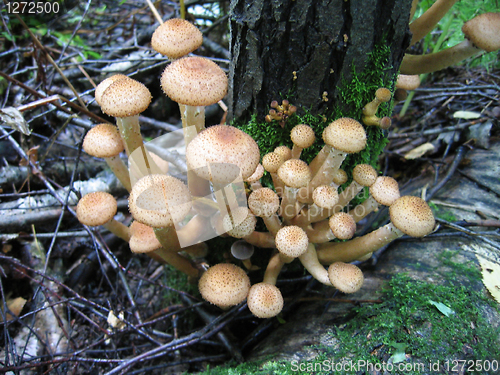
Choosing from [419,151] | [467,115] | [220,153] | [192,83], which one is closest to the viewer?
[220,153]

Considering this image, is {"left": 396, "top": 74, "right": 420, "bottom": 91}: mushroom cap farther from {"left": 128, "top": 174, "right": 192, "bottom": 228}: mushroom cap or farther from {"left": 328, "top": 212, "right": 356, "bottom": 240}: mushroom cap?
{"left": 128, "top": 174, "right": 192, "bottom": 228}: mushroom cap

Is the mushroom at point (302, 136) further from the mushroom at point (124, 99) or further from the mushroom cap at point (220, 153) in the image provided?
the mushroom at point (124, 99)

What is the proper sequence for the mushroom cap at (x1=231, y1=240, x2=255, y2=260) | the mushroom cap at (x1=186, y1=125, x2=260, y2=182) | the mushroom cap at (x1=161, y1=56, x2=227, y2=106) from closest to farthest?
the mushroom cap at (x1=186, y1=125, x2=260, y2=182) → the mushroom cap at (x1=161, y1=56, x2=227, y2=106) → the mushroom cap at (x1=231, y1=240, x2=255, y2=260)

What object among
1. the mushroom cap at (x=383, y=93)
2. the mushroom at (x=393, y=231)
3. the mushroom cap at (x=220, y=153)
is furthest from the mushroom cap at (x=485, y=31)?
the mushroom cap at (x=220, y=153)

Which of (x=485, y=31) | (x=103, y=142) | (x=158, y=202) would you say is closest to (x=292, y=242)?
(x=158, y=202)

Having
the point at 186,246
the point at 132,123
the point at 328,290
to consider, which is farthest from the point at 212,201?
the point at 328,290

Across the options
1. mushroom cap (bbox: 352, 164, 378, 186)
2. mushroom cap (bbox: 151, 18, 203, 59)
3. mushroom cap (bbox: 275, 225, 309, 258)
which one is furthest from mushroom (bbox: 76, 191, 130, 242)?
mushroom cap (bbox: 352, 164, 378, 186)

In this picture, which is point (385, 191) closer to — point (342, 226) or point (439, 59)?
point (342, 226)
